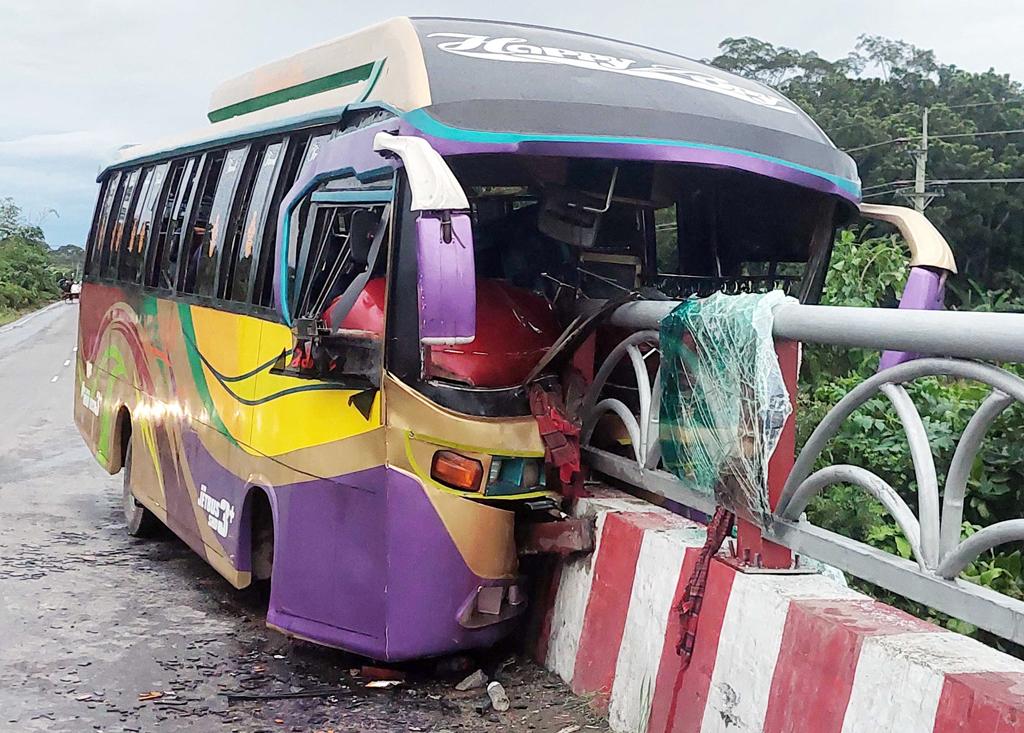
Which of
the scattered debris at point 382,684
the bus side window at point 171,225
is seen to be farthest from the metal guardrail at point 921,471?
the bus side window at point 171,225

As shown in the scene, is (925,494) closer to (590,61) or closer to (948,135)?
(590,61)

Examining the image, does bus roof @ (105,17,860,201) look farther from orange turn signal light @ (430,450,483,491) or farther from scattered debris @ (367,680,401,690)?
scattered debris @ (367,680,401,690)

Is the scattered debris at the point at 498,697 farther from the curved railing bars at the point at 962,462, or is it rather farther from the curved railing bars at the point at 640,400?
the curved railing bars at the point at 962,462

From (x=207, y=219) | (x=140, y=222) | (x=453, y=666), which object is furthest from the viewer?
(x=140, y=222)

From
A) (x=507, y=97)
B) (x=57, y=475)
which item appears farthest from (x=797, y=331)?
(x=57, y=475)

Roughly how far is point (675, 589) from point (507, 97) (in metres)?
2.02

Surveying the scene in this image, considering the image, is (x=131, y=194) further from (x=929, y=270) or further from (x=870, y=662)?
(x=870, y=662)

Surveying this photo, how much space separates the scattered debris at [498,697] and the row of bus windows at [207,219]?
7.11ft

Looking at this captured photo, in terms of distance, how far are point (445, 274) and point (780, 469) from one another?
1.30m

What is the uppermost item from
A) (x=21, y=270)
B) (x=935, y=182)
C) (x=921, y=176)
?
(x=935, y=182)

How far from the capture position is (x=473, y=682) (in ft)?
16.3

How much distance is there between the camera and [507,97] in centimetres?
455

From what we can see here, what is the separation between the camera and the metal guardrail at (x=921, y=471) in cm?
275

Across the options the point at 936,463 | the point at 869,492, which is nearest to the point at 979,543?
the point at 869,492
